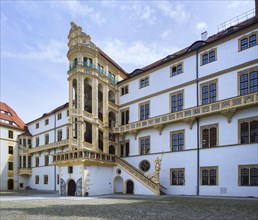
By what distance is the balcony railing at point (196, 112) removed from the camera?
25400 millimetres

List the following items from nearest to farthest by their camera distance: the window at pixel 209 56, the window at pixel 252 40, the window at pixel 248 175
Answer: the window at pixel 248 175, the window at pixel 252 40, the window at pixel 209 56

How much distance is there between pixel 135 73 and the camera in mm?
39688

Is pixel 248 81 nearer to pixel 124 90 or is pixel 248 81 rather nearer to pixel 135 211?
pixel 135 211

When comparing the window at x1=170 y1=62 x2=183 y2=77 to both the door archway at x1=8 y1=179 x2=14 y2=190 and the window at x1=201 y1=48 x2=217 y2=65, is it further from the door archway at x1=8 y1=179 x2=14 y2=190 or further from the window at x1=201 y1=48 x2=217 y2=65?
the door archway at x1=8 y1=179 x2=14 y2=190

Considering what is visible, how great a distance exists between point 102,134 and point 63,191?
9.52 m

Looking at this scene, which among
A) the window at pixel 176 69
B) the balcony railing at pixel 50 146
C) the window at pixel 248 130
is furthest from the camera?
the balcony railing at pixel 50 146

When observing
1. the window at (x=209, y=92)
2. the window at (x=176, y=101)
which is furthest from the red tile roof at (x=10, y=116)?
the window at (x=209, y=92)

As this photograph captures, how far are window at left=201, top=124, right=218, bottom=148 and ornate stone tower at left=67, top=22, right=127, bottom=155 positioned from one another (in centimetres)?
1359

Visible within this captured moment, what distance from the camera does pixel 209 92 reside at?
96.9 feet

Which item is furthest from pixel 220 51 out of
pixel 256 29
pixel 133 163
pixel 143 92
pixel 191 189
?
pixel 133 163

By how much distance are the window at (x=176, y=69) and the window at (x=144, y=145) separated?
888 cm

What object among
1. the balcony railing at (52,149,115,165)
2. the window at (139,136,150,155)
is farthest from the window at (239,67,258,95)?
the balcony railing at (52,149,115,165)

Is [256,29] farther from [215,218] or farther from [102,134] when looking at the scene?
[102,134]

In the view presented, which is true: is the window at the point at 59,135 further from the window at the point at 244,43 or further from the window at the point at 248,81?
the window at the point at 244,43
